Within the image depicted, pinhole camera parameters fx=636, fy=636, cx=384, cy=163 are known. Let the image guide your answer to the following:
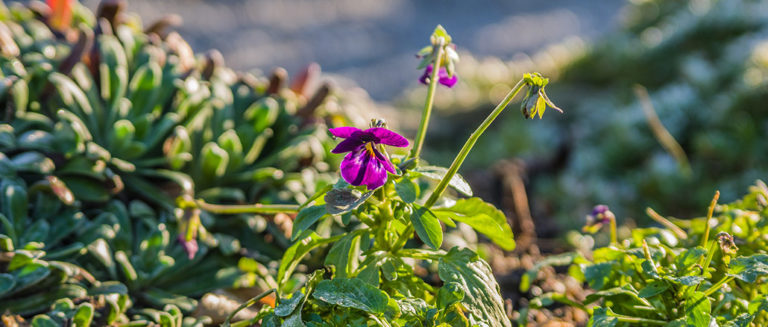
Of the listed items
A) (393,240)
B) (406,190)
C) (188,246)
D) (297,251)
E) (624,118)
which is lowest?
(188,246)

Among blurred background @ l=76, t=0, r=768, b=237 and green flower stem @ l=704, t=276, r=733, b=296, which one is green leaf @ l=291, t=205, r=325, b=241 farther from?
blurred background @ l=76, t=0, r=768, b=237

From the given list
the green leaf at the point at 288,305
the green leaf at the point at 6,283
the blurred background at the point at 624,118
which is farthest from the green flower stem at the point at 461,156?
the blurred background at the point at 624,118

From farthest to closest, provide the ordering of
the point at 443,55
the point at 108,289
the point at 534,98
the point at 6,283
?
the point at 108,289 < the point at 6,283 < the point at 443,55 < the point at 534,98

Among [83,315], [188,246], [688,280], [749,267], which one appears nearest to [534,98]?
[688,280]

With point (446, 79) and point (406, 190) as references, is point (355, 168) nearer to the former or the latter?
point (406, 190)

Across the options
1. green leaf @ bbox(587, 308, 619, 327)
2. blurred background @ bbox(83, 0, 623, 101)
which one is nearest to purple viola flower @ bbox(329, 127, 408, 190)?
green leaf @ bbox(587, 308, 619, 327)

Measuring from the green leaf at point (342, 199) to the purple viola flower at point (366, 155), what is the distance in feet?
0.15

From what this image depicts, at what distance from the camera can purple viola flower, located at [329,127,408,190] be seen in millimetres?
1534

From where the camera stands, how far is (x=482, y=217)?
1.76m

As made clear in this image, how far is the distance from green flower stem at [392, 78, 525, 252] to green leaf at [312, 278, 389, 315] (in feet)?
0.84

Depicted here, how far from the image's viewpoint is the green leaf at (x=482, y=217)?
175 centimetres

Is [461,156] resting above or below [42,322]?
above

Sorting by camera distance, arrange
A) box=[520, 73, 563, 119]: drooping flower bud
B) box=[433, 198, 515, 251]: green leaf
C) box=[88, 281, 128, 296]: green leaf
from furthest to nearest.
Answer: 1. box=[88, 281, 128, 296]: green leaf
2. box=[433, 198, 515, 251]: green leaf
3. box=[520, 73, 563, 119]: drooping flower bud

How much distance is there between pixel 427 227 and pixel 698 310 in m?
0.70
